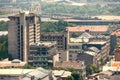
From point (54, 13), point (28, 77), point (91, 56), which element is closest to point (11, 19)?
point (91, 56)

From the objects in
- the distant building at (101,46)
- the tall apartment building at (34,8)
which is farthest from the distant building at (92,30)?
the tall apartment building at (34,8)

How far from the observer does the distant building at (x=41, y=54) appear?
165 ft

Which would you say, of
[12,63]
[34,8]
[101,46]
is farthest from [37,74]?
[34,8]

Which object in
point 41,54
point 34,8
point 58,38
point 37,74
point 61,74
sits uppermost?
point 34,8

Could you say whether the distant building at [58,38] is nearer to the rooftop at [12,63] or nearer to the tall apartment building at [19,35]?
the tall apartment building at [19,35]

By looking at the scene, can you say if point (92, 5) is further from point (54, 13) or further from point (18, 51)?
point (18, 51)

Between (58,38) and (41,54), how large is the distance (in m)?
6.77

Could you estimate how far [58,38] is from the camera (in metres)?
57.4

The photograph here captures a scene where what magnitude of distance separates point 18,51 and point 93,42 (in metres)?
11.0

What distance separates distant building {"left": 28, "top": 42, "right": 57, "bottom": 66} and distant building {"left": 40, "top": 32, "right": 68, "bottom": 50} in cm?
404

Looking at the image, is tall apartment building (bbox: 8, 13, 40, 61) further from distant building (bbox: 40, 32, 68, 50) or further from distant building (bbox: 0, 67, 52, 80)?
distant building (bbox: 0, 67, 52, 80)

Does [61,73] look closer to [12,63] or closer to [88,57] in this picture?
[12,63]

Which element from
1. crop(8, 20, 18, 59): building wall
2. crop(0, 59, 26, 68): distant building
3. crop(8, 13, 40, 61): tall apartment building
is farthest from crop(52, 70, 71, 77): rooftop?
crop(8, 20, 18, 59): building wall

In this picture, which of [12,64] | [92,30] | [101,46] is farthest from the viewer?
[92,30]
